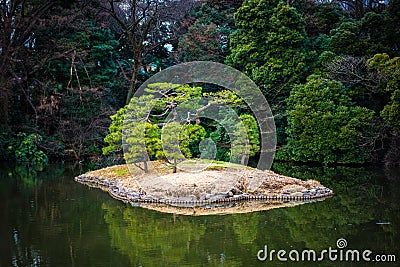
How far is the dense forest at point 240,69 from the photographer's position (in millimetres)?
12211

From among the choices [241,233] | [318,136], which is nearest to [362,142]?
[318,136]

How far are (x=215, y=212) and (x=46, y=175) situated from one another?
5627mm

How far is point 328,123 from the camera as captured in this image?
12.3 m

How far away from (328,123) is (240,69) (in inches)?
141

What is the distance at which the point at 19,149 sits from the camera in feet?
42.6

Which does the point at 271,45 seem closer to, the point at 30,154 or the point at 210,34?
the point at 210,34

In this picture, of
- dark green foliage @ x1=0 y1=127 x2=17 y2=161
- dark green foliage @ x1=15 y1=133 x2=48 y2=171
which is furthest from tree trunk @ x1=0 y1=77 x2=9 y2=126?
dark green foliage @ x1=15 y1=133 x2=48 y2=171

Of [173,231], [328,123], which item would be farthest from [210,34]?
[173,231]

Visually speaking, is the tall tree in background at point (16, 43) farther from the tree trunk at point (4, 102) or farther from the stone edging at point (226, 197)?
the stone edging at point (226, 197)

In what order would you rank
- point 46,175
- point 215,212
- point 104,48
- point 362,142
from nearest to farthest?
point 215,212
point 46,175
point 362,142
point 104,48

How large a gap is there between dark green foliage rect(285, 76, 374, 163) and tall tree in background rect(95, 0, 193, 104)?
16.2ft

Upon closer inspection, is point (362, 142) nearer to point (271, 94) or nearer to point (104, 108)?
point (271, 94)

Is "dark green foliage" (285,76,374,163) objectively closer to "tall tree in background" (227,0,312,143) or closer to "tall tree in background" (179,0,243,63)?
"tall tree in background" (227,0,312,143)

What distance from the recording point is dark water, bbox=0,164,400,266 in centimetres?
463
